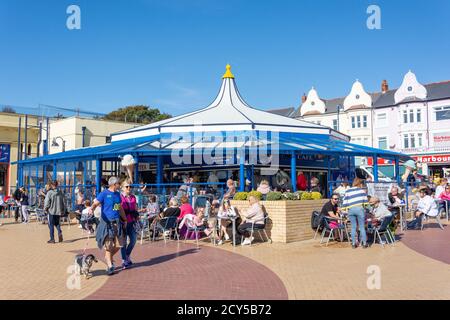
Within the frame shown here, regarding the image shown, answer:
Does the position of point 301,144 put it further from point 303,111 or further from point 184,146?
point 303,111

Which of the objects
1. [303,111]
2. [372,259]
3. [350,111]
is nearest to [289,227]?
[372,259]

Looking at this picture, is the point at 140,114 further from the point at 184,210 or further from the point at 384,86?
the point at 184,210

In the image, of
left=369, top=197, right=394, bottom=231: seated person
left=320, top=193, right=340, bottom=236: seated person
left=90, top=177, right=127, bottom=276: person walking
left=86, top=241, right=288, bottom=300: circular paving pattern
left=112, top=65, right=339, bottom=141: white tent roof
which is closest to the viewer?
left=86, top=241, right=288, bottom=300: circular paving pattern

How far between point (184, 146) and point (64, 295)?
37.9ft

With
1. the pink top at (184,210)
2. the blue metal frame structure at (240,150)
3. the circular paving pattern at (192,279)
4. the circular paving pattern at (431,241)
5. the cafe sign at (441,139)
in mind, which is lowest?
the circular paving pattern at (192,279)

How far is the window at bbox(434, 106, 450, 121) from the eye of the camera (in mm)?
38312

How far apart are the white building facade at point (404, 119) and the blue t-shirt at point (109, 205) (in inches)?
1322

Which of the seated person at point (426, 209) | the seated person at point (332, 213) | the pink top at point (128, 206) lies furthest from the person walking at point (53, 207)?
A: the seated person at point (426, 209)

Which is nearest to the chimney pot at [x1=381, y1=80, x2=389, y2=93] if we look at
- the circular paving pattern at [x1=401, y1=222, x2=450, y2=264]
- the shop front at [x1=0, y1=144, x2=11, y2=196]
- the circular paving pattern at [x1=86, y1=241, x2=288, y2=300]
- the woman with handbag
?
the circular paving pattern at [x1=401, y1=222, x2=450, y2=264]

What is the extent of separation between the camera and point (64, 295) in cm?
604

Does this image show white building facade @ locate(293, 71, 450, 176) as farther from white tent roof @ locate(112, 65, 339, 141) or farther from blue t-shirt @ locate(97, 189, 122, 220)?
blue t-shirt @ locate(97, 189, 122, 220)

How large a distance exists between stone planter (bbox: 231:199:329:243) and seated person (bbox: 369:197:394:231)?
5.38ft

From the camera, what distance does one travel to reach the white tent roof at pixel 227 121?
18.6m
